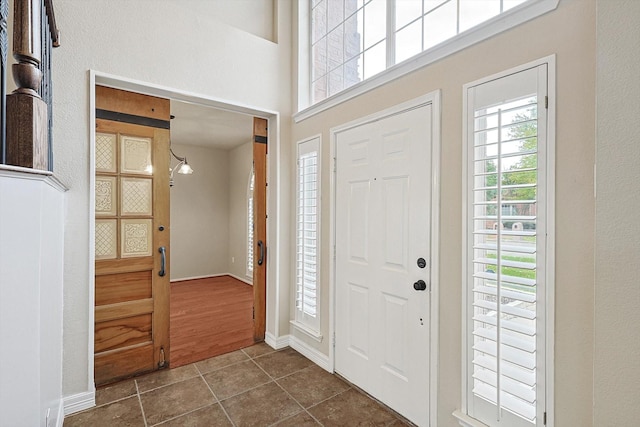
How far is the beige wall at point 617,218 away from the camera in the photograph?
1059mm

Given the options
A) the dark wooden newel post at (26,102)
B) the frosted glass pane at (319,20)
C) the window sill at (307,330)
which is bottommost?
the window sill at (307,330)

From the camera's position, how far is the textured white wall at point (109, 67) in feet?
7.16

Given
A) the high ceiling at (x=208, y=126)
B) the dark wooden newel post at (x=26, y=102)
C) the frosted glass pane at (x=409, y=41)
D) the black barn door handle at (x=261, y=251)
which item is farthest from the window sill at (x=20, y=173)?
the high ceiling at (x=208, y=126)

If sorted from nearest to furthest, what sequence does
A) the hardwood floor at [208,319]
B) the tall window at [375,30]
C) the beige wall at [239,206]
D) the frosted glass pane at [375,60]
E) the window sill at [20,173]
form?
the window sill at [20,173] → the tall window at [375,30] → the frosted glass pane at [375,60] → the hardwood floor at [208,319] → the beige wall at [239,206]

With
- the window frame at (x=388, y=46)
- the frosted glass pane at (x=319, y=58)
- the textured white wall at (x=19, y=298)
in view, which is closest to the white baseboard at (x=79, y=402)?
the textured white wall at (x=19, y=298)

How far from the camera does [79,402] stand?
218 cm

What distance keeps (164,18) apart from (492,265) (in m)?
3.00

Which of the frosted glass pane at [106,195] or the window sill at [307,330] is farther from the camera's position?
the window sill at [307,330]

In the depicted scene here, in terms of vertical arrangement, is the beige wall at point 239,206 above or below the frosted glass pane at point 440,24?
below

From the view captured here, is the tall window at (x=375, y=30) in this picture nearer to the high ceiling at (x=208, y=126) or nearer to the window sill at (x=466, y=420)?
the high ceiling at (x=208, y=126)

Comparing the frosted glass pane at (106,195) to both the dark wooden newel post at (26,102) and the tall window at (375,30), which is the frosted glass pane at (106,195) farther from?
the tall window at (375,30)

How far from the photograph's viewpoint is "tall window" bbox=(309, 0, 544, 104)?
6.18 feet

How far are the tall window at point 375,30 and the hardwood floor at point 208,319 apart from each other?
2.70 meters

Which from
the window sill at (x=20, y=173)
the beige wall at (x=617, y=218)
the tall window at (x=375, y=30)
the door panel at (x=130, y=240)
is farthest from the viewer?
the door panel at (x=130, y=240)
